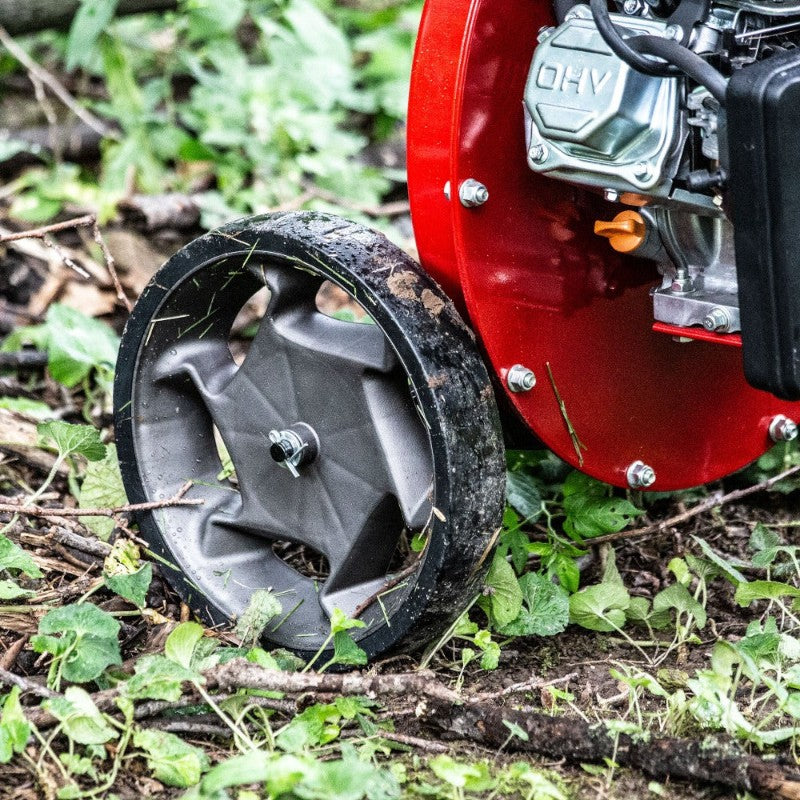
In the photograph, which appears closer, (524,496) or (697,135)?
(697,135)

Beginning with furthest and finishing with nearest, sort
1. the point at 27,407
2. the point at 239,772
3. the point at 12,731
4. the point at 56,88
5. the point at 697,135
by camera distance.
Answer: the point at 56,88 → the point at 27,407 → the point at 697,135 → the point at 12,731 → the point at 239,772

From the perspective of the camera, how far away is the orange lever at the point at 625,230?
1492 mm

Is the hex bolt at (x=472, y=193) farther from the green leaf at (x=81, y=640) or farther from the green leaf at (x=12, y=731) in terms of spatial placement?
the green leaf at (x=12, y=731)

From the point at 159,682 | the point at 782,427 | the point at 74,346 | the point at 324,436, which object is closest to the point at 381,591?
the point at 324,436

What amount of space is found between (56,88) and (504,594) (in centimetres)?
197

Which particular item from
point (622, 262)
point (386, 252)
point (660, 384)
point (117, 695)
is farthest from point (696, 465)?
point (117, 695)

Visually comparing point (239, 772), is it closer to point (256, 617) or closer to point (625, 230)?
point (256, 617)

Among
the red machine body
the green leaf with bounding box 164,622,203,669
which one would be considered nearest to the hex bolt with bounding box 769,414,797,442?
the red machine body

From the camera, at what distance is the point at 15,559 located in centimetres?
150

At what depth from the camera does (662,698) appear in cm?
147

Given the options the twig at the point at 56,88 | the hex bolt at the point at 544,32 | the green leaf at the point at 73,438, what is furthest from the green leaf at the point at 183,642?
the twig at the point at 56,88

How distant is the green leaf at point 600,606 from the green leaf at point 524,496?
0.57ft

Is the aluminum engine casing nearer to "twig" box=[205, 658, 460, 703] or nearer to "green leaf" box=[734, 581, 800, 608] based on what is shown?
"green leaf" box=[734, 581, 800, 608]

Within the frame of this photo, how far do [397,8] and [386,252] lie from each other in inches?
105
